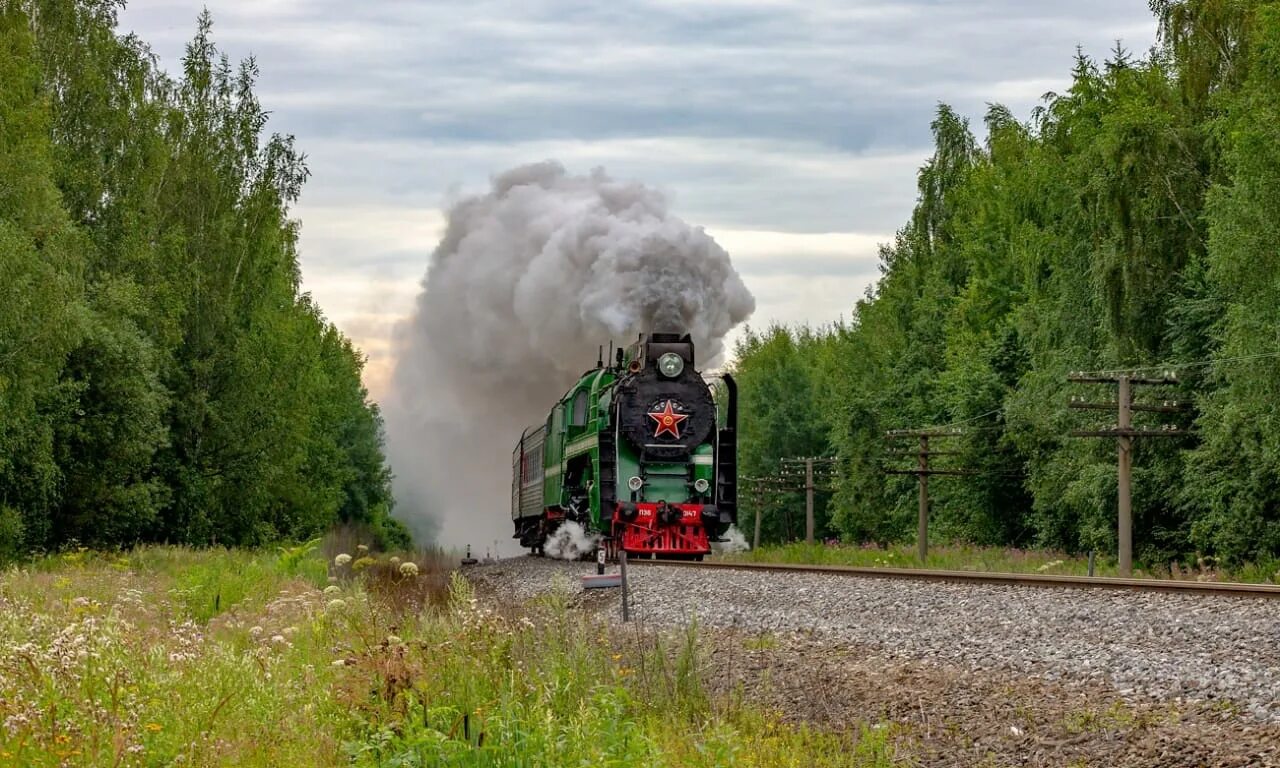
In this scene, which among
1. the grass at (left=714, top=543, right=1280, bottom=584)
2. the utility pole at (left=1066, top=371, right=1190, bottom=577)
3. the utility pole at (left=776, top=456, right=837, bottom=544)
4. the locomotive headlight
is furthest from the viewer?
the utility pole at (left=776, top=456, right=837, bottom=544)

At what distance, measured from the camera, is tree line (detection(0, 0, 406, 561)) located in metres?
25.6

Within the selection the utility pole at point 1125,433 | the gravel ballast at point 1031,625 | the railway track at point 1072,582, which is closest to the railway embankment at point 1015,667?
the gravel ballast at point 1031,625

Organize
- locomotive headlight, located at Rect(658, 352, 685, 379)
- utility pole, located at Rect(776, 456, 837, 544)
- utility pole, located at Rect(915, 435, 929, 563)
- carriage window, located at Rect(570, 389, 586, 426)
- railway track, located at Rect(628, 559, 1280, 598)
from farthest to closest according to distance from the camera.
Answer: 1. utility pole, located at Rect(776, 456, 837, 544)
2. utility pole, located at Rect(915, 435, 929, 563)
3. carriage window, located at Rect(570, 389, 586, 426)
4. locomotive headlight, located at Rect(658, 352, 685, 379)
5. railway track, located at Rect(628, 559, 1280, 598)

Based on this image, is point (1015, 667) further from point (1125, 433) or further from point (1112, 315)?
point (1112, 315)

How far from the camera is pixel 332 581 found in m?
17.9

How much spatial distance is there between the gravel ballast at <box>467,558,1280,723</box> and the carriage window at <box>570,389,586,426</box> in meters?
7.78

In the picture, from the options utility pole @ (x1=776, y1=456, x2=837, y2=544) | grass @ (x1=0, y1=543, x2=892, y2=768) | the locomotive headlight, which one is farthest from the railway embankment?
utility pole @ (x1=776, y1=456, x2=837, y2=544)

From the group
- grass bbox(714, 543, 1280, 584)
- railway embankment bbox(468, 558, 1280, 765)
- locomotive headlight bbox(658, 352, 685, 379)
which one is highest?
locomotive headlight bbox(658, 352, 685, 379)

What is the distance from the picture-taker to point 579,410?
87.7 ft

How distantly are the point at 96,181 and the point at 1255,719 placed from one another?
29093 millimetres

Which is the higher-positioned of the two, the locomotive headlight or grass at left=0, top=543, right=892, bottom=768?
the locomotive headlight

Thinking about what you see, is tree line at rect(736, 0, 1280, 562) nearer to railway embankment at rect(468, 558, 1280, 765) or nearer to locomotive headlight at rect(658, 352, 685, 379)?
locomotive headlight at rect(658, 352, 685, 379)

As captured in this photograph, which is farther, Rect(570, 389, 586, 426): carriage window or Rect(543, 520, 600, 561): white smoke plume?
Rect(543, 520, 600, 561): white smoke plume

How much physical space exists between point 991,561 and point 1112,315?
626 centimetres
